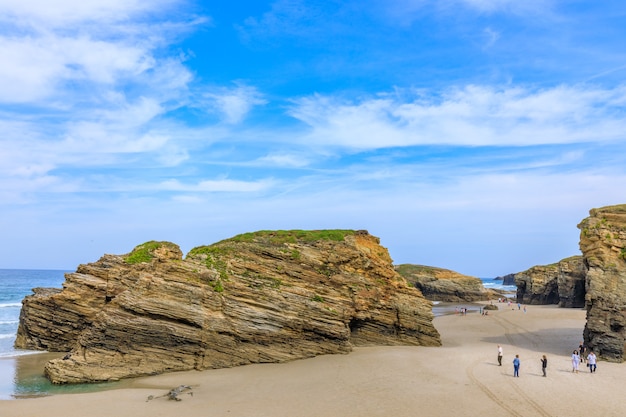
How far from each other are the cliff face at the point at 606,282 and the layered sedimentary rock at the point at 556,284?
41.6 meters

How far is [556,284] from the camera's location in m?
86.9

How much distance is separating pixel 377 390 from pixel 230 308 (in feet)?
35.6

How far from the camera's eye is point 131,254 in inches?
1682

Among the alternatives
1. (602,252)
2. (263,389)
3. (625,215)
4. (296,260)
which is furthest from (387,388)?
(625,215)

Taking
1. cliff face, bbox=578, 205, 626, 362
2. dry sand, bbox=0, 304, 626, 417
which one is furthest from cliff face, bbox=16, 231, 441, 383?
cliff face, bbox=578, 205, 626, 362

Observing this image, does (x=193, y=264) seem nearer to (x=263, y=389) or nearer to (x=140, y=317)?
(x=140, y=317)

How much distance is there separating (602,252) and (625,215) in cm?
398

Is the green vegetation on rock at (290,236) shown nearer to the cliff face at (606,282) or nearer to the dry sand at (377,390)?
the dry sand at (377,390)

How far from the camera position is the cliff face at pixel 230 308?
28.1 m

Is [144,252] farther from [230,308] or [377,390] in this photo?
[377,390]

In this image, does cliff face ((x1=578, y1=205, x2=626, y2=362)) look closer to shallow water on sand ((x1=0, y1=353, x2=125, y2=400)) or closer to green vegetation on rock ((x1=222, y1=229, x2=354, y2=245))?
green vegetation on rock ((x1=222, y1=229, x2=354, y2=245))

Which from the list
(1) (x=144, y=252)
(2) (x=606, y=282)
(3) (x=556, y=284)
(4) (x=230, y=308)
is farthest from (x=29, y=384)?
(3) (x=556, y=284)

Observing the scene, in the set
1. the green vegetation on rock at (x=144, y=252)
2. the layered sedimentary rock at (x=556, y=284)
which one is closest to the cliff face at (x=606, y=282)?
the green vegetation on rock at (x=144, y=252)

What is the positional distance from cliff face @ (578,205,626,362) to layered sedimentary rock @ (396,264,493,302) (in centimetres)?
6410
